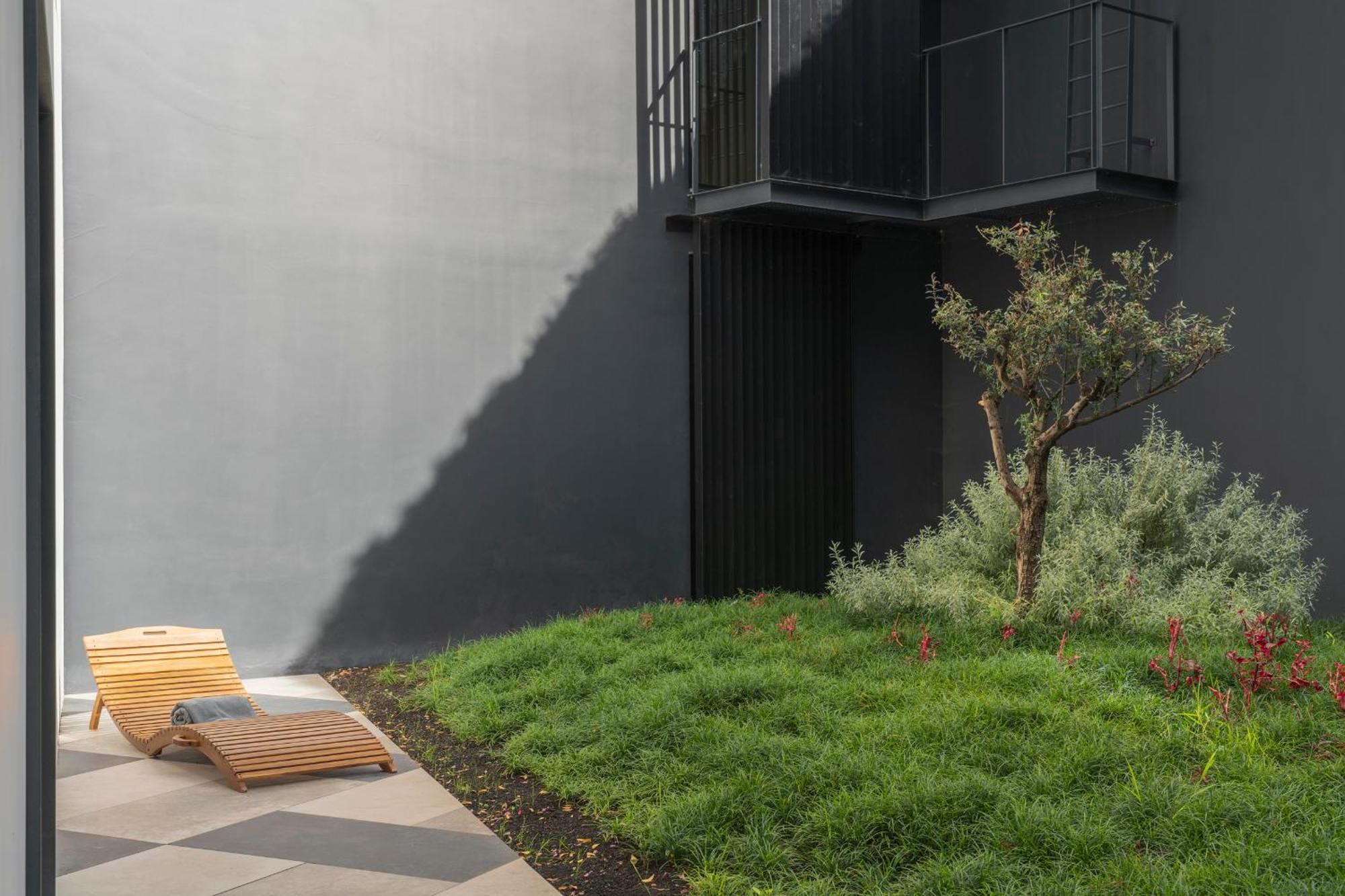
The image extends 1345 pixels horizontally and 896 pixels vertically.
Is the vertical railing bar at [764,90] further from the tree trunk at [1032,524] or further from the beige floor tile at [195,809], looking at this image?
the beige floor tile at [195,809]

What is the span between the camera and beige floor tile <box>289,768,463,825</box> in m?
4.54

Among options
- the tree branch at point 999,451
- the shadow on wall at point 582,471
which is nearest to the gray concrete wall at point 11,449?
the tree branch at point 999,451

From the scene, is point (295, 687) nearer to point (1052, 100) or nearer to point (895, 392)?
point (895, 392)

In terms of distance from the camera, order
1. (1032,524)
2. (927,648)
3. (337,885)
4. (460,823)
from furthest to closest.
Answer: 1. (1032,524)
2. (927,648)
3. (460,823)
4. (337,885)

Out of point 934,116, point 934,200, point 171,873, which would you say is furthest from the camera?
point 934,116

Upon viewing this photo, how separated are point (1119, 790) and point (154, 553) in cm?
534

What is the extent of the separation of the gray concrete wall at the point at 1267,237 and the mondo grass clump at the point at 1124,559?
0.51m

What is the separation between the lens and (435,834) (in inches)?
170

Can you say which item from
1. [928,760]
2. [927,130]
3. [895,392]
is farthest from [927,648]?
[927,130]

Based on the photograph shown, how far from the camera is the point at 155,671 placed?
5.92 metres

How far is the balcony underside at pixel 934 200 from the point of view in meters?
7.95

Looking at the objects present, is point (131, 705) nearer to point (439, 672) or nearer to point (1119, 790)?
point (439, 672)

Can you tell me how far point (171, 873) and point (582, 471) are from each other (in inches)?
189

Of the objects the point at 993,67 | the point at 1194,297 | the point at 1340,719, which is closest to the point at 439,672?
the point at 1340,719
